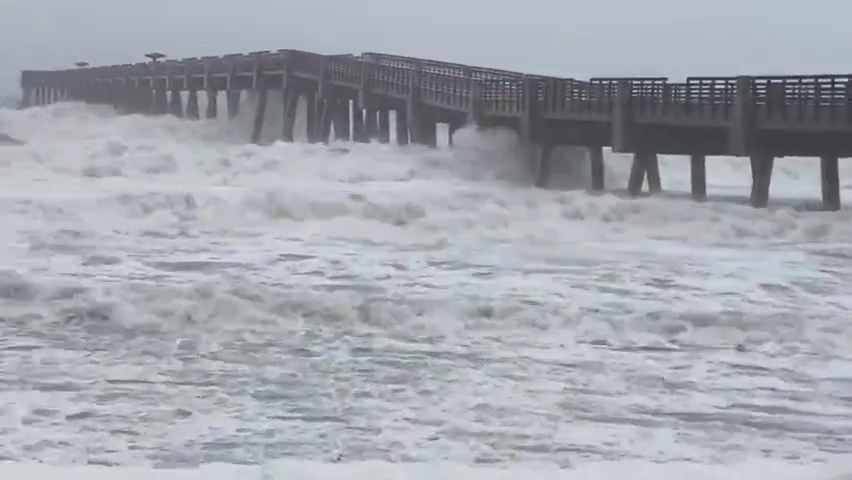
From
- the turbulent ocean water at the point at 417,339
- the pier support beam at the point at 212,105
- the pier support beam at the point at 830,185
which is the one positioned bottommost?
the turbulent ocean water at the point at 417,339

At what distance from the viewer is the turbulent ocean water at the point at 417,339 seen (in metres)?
6.86

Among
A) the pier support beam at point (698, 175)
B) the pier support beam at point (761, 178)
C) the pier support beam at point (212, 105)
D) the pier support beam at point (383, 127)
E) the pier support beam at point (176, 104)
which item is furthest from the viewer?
the pier support beam at point (176, 104)

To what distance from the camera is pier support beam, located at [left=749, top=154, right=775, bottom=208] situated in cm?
2134

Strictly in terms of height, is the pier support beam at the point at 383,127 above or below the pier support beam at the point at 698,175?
above

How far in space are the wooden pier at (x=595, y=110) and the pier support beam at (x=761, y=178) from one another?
17mm

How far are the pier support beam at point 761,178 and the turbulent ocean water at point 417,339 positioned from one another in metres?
1.03

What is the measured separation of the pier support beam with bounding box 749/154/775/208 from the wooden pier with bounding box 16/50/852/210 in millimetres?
17

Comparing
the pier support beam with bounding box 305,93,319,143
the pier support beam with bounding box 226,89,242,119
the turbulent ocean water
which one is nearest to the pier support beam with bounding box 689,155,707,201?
the turbulent ocean water

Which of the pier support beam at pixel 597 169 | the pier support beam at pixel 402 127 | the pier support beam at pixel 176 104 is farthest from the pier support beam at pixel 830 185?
the pier support beam at pixel 176 104

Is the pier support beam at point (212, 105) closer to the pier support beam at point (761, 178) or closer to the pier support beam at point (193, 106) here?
the pier support beam at point (193, 106)

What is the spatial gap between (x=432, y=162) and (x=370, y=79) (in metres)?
8.67

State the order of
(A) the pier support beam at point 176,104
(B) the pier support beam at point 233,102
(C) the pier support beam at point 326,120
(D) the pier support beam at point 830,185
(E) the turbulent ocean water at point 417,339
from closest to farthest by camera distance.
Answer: (E) the turbulent ocean water at point 417,339, (D) the pier support beam at point 830,185, (C) the pier support beam at point 326,120, (B) the pier support beam at point 233,102, (A) the pier support beam at point 176,104

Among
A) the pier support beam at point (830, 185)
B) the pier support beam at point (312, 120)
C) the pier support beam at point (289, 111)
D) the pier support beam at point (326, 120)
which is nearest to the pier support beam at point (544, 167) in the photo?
the pier support beam at point (830, 185)

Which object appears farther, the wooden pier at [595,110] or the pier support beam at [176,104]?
the pier support beam at [176,104]
